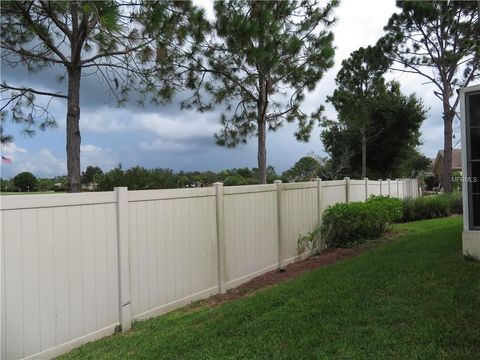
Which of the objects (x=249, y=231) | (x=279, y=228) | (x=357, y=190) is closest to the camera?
(x=249, y=231)

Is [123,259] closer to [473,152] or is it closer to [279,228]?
[279,228]

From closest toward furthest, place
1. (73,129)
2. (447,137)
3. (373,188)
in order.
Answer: (73,129), (373,188), (447,137)

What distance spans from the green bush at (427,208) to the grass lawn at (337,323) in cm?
986

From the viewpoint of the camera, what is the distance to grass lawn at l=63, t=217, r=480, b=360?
3662 mm

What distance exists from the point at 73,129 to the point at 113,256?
3.01 meters

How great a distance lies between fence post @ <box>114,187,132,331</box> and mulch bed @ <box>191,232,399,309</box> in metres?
1.20

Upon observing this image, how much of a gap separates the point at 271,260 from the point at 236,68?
5229mm

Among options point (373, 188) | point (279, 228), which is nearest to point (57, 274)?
point (279, 228)

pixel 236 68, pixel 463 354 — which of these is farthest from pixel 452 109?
pixel 463 354

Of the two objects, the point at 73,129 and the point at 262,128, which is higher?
the point at 262,128

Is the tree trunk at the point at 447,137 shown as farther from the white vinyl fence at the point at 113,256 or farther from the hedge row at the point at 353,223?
the white vinyl fence at the point at 113,256

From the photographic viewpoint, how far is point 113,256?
4.93 metres

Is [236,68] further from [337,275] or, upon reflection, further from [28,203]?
[28,203]

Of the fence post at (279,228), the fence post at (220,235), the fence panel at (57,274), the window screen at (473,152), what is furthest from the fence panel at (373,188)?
the fence panel at (57,274)
